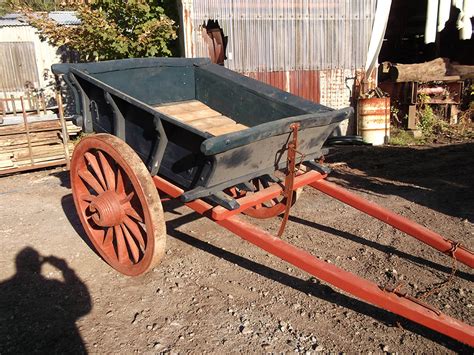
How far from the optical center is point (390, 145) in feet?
27.6

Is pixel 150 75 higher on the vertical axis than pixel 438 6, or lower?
lower

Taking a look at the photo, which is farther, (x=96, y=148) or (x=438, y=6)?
(x=438, y=6)

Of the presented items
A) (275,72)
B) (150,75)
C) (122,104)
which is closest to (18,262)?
(122,104)

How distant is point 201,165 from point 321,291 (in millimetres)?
1364

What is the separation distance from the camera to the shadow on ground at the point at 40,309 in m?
2.73

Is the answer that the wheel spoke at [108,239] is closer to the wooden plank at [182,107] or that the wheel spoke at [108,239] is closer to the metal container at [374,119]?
the wooden plank at [182,107]

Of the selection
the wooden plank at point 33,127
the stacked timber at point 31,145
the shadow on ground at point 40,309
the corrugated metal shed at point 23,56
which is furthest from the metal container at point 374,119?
the corrugated metal shed at point 23,56

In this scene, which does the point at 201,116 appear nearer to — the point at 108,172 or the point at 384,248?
the point at 108,172

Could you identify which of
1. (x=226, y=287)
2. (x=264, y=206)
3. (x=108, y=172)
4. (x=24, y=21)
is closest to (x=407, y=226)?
(x=226, y=287)

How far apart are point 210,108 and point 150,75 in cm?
71

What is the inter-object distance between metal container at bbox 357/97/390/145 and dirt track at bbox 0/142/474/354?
3.23 meters

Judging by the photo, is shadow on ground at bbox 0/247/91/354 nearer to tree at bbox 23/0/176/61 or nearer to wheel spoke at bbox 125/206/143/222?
wheel spoke at bbox 125/206/143/222

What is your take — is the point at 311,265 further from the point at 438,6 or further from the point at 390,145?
the point at 438,6

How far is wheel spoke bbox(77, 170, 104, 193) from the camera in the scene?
144 inches
